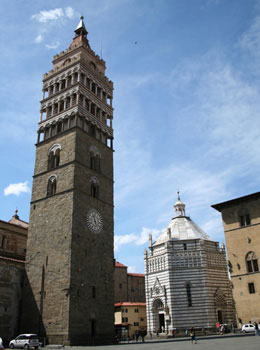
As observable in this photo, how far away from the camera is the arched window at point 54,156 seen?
31125 mm

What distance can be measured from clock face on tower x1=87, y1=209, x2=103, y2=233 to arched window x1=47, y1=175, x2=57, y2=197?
4.02 meters

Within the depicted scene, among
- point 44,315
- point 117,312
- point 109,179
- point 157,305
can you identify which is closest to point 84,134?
point 109,179

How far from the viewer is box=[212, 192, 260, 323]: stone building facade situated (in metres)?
26.6

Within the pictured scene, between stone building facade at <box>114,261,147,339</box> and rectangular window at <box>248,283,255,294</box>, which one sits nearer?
rectangular window at <box>248,283,255,294</box>

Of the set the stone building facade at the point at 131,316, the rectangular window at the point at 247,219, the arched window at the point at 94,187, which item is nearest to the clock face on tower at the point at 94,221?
the arched window at the point at 94,187

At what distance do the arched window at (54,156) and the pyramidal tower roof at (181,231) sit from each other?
17.1 meters

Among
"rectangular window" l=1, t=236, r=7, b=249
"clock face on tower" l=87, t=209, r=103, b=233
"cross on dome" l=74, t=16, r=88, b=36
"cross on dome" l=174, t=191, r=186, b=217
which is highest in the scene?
"cross on dome" l=74, t=16, r=88, b=36

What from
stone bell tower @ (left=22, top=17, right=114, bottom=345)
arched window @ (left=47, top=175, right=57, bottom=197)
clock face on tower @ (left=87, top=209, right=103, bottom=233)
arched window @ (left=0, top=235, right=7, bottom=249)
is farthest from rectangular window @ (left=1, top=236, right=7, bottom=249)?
clock face on tower @ (left=87, top=209, right=103, bottom=233)

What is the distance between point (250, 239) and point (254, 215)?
6.78 feet

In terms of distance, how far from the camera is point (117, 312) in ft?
150

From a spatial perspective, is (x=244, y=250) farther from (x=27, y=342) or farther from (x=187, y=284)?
(x=27, y=342)

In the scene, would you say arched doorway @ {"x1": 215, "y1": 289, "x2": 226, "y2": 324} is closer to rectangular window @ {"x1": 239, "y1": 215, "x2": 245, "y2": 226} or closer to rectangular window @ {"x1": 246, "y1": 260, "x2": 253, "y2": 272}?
rectangular window @ {"x1": 246, "y1": 260, "x2": 253, "y2": 272}

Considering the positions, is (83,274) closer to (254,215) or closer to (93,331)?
(93,331)

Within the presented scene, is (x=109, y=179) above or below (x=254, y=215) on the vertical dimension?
above
